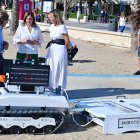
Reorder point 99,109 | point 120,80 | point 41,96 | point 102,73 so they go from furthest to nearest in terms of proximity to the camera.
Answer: point 102,73, point 120,80, point 99,109, point 41,96

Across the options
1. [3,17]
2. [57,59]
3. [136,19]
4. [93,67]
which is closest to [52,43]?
[57,59]

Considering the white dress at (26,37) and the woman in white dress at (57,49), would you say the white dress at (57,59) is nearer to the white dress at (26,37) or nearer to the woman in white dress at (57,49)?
the woman in white dress at (57,49)

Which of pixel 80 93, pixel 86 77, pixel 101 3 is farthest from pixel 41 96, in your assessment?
pixel 101 3

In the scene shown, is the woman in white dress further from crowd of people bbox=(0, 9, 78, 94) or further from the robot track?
the robot track

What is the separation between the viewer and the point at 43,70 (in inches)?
273

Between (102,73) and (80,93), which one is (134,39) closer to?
(102,73)

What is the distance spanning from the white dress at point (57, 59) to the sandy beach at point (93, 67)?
1.08 m

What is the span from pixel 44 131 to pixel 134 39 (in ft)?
40.2

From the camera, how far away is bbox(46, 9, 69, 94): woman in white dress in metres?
8.23

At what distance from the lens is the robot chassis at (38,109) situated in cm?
650

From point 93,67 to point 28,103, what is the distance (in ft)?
25.4

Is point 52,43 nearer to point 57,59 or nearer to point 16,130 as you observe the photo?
point 57,59

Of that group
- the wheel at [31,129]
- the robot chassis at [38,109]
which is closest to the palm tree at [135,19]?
the robot chassis at [38,109]

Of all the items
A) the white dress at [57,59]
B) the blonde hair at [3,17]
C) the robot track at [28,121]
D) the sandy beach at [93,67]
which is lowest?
the sandy beach at [93,67]
